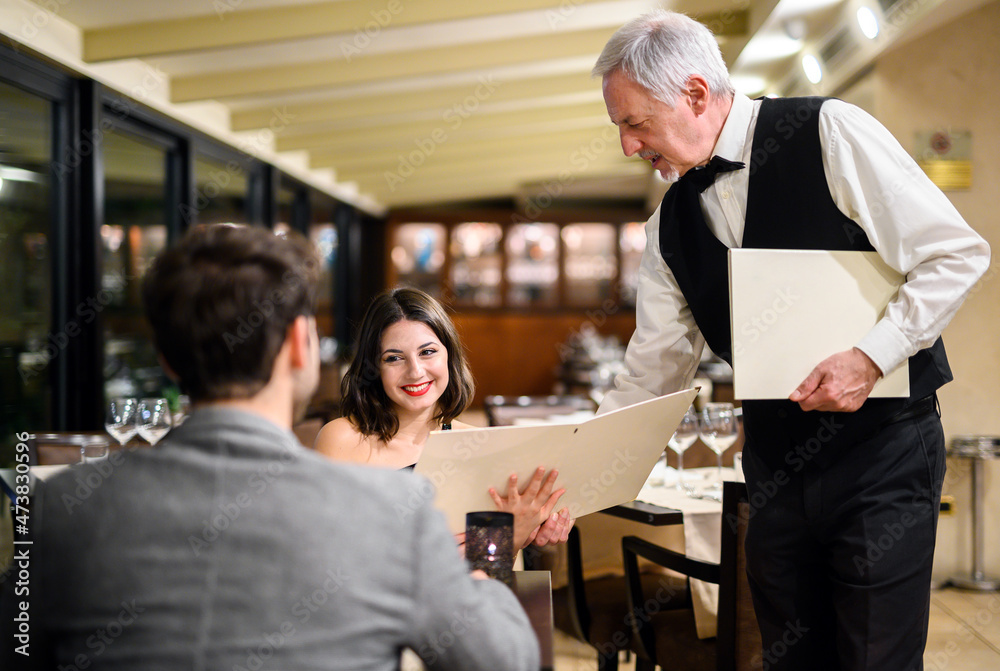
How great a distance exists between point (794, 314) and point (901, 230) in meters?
0.23

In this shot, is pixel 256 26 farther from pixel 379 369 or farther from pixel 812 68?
pixel 812 68

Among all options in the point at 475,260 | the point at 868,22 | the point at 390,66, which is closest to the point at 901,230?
the point at 868,22

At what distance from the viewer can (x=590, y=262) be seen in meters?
11.1

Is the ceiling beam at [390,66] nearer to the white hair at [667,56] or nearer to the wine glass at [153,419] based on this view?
the wine glass at [153,419]

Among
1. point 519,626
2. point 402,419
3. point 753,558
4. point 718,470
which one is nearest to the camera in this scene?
point 519,626

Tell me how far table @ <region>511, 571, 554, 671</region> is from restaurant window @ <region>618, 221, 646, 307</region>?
32.1 feet

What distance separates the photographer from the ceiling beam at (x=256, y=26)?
3871 mm

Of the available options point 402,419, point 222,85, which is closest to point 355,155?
point 222,85

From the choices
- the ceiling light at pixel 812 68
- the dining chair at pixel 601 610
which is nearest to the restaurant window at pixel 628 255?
the ceiling light at pixel 812 68

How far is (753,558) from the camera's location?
1593 millimetres

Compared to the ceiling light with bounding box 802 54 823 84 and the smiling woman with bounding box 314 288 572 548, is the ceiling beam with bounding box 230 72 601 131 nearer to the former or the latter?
the ceiling light with bounding box 802 54 823 84

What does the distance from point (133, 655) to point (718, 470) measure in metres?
2.34

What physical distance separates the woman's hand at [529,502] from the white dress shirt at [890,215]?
572 millimetres

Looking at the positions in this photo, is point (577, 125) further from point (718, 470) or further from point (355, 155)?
point (718, 470)
